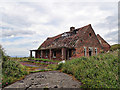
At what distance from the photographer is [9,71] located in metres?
5.64

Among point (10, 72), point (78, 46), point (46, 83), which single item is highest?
point (78, 46)

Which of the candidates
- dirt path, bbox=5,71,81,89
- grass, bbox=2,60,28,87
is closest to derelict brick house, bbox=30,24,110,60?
grass, bbox=2,60,28,87

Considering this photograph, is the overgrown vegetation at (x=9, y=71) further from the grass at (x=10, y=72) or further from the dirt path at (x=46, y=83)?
the dirt path at (x=46, y=83)

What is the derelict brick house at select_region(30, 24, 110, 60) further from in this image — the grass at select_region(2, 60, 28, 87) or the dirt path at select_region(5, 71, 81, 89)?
the dirt path at select_region(5, 71, 81, 89)

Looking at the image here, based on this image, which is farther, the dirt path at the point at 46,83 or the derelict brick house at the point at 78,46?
the derelict brick house at the point at 78,46

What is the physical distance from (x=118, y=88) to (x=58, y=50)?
1609 cm

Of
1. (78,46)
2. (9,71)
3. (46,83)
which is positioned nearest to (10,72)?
(9,71)

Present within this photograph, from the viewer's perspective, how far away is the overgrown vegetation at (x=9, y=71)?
5.12m

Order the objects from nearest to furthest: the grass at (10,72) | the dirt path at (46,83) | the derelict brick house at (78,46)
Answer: the dirt path at (46,83) < the grass at (10,72) < the derelict brick house at (78,46)

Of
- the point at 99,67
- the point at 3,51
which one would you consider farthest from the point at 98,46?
the point at 3,51

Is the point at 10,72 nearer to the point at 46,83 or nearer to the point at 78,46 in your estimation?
the point at 46,83

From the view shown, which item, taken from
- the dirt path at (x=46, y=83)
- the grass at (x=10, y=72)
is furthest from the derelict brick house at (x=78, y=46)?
the dirt path at (x=46, y=83)

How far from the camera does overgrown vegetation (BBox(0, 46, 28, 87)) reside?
512 centimetres

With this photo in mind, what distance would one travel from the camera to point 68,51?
18188 mm
